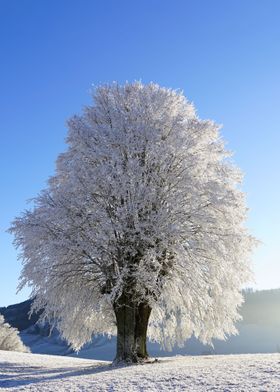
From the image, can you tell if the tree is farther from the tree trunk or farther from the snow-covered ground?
the snow-covered ground

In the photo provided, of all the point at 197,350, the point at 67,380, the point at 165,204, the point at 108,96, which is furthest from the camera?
the point at 197,350

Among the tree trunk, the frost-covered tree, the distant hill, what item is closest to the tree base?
the tree trunk

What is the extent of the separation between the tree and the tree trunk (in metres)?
0.05

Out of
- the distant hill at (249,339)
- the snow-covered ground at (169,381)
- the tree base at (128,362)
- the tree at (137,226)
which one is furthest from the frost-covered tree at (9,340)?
the snow-covered ground at (169,381)

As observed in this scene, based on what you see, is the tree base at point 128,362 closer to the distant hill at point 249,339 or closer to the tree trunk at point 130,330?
the tree trunk at point 130,330

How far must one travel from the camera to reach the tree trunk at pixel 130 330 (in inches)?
777

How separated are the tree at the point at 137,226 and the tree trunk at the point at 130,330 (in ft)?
0.15

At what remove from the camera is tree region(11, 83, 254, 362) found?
19594mm

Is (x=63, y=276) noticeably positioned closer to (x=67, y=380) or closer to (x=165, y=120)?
(x=67, y=380)

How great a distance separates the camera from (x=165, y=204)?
2055 cm

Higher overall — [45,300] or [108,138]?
[108,138]

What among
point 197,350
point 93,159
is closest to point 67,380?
point 93,159

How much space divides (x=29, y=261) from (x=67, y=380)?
23.4 feet

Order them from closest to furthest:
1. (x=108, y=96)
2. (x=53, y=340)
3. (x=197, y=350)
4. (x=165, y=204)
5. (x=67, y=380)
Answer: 1. (x=67, y=380)
2. (x=165, y=204)
3. (x=108, y=96)
4. (x=197, y=350)
5. (x=53, y=340)
